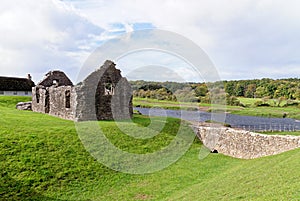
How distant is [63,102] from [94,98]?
311cm

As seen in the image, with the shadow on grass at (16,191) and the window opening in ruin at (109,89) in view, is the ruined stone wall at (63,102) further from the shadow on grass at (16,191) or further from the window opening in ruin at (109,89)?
the shadow on grass at (16,191)

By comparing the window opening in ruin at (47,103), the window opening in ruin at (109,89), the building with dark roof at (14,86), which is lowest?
the window opening in ruin at (47,103)

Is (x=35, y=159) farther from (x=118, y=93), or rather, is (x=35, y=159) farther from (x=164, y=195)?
(x=118, y=93)

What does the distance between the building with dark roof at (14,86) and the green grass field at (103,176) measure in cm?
3103

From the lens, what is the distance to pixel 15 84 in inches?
1848

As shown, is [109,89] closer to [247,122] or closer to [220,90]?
[247,122]

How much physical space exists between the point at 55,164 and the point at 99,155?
264 cm

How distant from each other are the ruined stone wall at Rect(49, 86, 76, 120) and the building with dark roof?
2372 cm

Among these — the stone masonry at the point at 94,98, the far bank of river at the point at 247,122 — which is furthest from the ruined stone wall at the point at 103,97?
the far bank of river at the point at 247,122

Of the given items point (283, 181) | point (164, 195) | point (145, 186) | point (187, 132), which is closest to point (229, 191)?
point (283, 181)

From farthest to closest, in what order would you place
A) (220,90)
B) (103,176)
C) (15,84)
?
(220,90) → (15,84) → (103,176)

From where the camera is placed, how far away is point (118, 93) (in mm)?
24750

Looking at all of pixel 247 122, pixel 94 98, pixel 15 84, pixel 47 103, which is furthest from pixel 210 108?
pixel 94 98

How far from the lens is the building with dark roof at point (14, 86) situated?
150ft
